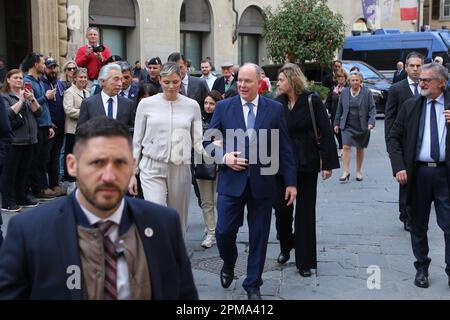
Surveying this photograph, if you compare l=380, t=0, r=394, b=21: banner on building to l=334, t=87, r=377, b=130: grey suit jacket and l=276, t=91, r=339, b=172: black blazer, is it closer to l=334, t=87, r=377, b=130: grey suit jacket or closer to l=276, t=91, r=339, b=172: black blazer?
l=334, t=87, r=377, b=130: grey suit jacket

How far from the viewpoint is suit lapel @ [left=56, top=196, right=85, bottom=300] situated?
236 centimetres

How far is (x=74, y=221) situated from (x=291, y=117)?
3848 mm

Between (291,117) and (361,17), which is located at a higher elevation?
(361,17)

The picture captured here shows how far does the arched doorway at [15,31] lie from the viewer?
17.1 m

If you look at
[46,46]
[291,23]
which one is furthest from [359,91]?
[46,46]

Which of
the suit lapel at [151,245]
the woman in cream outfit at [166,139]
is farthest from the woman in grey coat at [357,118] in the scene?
the suit lapel at [151,245]

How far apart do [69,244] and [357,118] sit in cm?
932

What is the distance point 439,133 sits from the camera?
5.62 m

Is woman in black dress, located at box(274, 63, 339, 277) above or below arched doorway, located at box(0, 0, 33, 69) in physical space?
below

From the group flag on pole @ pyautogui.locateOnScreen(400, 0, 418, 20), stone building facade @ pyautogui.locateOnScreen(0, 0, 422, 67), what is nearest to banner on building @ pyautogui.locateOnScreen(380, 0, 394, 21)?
flag on pole @ pyautogui.locateOnScreen(400, 0, 418, 20)

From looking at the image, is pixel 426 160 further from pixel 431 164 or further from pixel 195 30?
pixel 195 30

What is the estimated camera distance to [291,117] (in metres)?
6.02

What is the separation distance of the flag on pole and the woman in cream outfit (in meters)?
29.2
